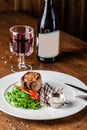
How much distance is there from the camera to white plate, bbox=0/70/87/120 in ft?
3.78

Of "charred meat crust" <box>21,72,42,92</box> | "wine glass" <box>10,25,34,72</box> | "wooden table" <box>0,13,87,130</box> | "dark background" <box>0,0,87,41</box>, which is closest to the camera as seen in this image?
"wooden table" <box>0,13,87,130</box>

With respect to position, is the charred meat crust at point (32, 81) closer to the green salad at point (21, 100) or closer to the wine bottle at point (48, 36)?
the green salad at point (21, 100)

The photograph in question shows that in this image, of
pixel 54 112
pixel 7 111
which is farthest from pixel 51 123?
pixel 7 111

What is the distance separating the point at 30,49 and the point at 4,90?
0.84 feet

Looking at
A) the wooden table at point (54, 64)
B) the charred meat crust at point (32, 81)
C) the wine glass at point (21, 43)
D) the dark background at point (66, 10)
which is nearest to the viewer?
the wooden table at point (54, 64)

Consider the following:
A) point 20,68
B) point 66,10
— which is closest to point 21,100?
point 20,68

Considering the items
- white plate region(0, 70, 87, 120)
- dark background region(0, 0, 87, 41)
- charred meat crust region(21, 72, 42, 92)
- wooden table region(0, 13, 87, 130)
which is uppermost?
charred meat crust region(21, 72, 42, 92)

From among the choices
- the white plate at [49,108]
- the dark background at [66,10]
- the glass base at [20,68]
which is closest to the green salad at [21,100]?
the white plate at [49,108]

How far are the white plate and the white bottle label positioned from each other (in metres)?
0.13

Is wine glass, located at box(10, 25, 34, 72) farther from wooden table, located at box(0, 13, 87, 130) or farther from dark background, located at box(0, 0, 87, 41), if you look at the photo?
dark background, located at box(0, 0, 87, 41)

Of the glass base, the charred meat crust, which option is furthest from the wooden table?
the charred meat crust

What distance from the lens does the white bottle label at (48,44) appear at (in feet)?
4.93

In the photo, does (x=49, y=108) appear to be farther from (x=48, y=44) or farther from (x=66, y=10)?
(x=66, y=10)

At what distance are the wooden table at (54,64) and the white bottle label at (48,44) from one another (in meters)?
0.04
